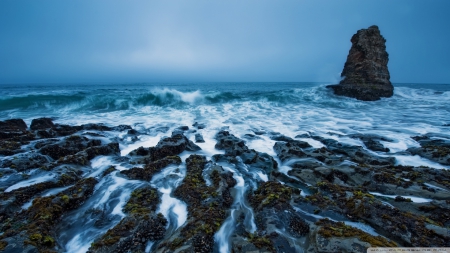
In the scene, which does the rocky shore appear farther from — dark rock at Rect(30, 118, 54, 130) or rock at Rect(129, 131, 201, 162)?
dark rock at Rect(30, 118, 54, 130)

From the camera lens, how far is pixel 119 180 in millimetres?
5645

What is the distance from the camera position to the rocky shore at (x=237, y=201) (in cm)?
319

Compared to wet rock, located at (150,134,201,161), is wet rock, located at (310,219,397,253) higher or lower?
higher

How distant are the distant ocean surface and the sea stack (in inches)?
51.9

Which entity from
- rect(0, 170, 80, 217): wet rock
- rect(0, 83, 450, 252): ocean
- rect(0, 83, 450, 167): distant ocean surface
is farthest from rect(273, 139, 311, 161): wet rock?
rect(0, 170, 80, 217): wet rock

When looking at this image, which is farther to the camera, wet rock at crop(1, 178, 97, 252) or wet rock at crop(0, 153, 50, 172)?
wet rock at crop(0, 153, 50, 172)

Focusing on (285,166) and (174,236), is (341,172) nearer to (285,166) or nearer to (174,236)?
(285,166)

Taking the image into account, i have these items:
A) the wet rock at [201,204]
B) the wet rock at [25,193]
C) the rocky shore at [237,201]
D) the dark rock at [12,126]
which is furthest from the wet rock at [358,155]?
the dark rock at [12,126]

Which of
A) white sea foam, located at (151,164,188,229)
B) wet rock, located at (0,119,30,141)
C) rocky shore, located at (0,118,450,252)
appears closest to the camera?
rocky shore, located at (0,118,450,252)

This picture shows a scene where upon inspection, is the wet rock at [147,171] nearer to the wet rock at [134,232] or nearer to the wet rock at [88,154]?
the wet rock at [134,232]

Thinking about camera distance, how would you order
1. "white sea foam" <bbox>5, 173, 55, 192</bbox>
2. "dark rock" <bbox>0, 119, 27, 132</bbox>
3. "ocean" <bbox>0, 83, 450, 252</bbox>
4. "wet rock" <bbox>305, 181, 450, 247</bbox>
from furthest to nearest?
"dark rock" <bbox>0, 119, 27, 132</bbox>
"white sea foam" <bbox>5, 173, 55, 192</bbox>
"ocean" <bbox>0, 83, 450, 252</bbox>
"wet rock" <bbox>305, 181, 450, 247</bbox>

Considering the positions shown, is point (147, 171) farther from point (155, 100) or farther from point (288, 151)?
point (155, 100)

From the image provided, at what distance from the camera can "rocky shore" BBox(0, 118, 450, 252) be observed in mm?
3191

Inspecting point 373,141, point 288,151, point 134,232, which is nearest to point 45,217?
point 134,232
